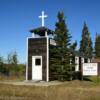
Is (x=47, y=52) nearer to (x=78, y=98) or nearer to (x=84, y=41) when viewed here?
(x=78, y=98)

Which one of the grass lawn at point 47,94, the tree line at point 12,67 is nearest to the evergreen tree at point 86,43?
the tree line at point 12,67

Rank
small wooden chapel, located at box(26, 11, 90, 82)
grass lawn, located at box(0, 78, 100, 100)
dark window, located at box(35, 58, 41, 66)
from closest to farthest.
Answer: grass lawn, located at box(0, 78, 100, 100), small wooden chapel, located at box(26, 11, 90, 82), dark window, located at box(35, 58, 41, 66)

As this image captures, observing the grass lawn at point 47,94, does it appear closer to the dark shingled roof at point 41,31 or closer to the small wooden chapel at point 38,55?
the small wooden chapel at point 38,55

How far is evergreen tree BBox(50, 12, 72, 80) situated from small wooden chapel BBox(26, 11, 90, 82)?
2.48ft

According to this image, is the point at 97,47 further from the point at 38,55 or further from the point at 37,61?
the point at 38,55

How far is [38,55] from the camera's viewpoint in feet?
100

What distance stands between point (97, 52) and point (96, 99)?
75679mm

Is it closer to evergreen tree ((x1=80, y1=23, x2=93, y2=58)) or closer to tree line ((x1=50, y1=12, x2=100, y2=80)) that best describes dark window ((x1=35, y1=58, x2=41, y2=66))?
tree line ((x1=50, y1=12, x2=100, y2=80))

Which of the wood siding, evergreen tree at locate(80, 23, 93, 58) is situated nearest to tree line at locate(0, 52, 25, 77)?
the wood siding

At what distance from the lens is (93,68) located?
2953cm

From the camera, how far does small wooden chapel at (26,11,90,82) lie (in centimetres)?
3008

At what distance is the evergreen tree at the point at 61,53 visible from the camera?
30250 mm

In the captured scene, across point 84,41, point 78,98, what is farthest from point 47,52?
point 84,41

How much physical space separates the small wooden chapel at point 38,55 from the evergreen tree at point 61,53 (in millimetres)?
756
